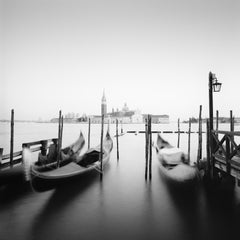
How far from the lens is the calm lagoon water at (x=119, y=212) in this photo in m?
3.18

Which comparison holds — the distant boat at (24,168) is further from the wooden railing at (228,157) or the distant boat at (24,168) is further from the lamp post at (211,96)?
the lamp post at (211,96)

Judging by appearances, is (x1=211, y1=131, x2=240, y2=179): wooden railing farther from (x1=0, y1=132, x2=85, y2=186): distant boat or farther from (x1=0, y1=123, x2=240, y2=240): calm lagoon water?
(x1=0, y1=132, x2=85, y2=186): distant boat

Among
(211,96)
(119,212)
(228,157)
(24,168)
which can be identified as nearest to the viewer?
(119,212)

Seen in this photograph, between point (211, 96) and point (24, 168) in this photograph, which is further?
point (24, 168)

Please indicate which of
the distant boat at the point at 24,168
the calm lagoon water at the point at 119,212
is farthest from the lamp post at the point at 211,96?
the distant boat at the point at 24,168

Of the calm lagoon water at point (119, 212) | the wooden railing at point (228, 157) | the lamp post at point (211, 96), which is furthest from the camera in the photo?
the lamp post at point (211, 96)

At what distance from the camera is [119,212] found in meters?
4.02

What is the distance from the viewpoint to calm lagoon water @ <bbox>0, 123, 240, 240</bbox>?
10.4ft

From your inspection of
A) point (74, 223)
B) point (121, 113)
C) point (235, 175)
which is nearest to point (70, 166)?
point (74, 223)

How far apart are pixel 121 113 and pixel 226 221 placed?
12379 centimetres

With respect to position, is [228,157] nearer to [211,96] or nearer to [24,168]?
[211,96]

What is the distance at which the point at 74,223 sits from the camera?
11.5 feet

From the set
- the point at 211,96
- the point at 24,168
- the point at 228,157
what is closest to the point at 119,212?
the point at 228,157

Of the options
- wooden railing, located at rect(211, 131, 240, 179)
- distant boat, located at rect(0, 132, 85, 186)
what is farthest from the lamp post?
distant boat, located at rect(0, 132, 85, 186)
